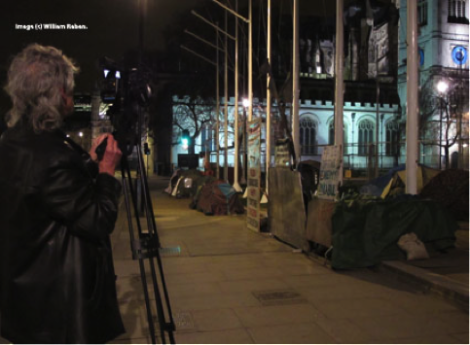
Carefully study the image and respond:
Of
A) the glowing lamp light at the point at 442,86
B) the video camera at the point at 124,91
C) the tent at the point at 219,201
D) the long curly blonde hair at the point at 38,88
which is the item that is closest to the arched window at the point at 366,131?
the glowing lamp light at the point at 442,86

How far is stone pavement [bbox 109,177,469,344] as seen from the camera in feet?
15.3

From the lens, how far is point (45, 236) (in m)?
1.93

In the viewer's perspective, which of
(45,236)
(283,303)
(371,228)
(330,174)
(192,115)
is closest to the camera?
(45,236)

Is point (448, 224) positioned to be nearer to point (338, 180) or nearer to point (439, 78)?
point (338, 180)

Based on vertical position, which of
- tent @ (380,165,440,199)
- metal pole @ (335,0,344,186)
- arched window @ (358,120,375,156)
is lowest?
tent @ (380,165,440,199)

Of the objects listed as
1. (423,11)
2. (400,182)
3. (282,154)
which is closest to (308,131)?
(423,11)

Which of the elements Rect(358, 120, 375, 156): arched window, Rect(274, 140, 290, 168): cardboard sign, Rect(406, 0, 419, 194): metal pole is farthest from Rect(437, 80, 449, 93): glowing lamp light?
Rect(406, 0, 419, 194): metal pole

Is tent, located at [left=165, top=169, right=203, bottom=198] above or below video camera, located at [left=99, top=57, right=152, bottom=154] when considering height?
below

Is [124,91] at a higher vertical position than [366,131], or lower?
lower

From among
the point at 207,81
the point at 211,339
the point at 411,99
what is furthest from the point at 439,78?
the point at 211,339

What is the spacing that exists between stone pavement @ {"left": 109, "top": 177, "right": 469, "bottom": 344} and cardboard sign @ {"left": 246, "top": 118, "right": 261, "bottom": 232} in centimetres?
235

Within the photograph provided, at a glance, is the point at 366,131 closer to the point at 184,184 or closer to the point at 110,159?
the point at 184,184

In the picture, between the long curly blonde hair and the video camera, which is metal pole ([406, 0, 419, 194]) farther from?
the long curly blonde hair

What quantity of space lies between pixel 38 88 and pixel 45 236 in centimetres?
63
